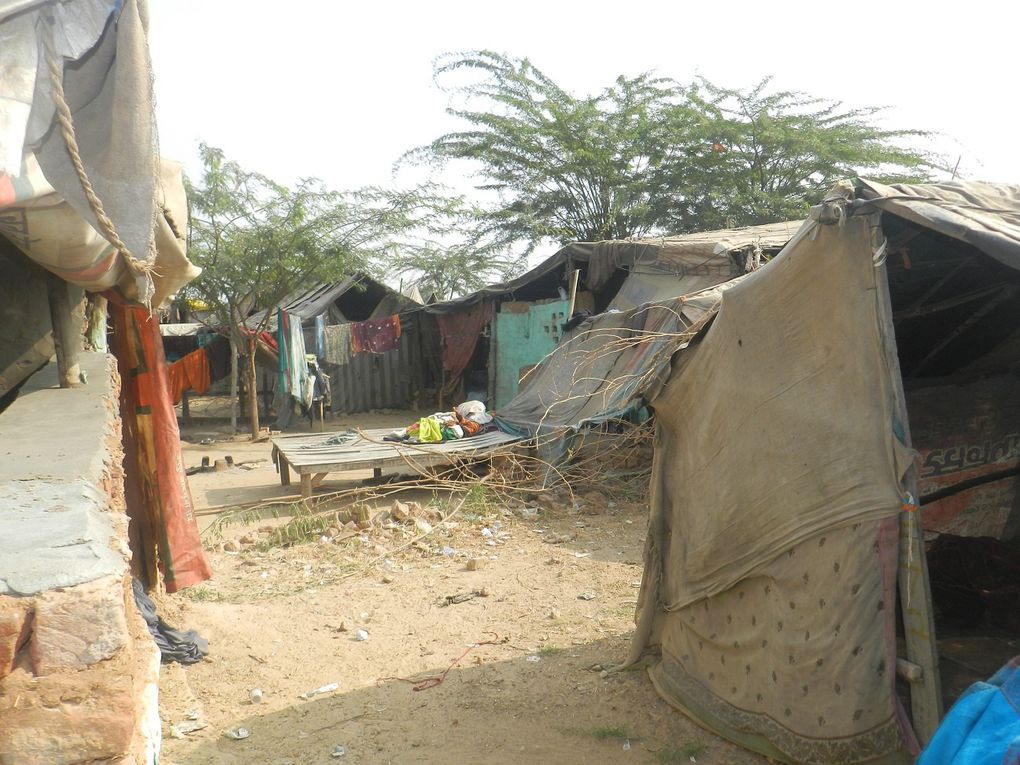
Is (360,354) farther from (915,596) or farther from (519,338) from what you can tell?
(915,596)

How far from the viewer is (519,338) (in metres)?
13.7

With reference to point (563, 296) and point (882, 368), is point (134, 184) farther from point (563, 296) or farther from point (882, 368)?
point (563, 296)

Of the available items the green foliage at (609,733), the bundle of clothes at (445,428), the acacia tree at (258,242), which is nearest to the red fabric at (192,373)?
the acacia tree at (258,242)

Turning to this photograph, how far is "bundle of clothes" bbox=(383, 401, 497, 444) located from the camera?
10188 mm

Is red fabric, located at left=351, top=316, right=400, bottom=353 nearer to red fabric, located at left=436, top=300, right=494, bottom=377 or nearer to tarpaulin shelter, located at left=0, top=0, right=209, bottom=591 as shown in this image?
red fabric, located at left=436, top=300, right=494, bottom=377

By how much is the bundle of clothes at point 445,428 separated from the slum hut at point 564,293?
79 centimetres

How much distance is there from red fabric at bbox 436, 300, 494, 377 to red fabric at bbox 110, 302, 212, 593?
33.7ft

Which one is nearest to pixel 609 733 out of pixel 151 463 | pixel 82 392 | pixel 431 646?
pixel 431 646

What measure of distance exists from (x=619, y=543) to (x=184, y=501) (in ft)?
12.5

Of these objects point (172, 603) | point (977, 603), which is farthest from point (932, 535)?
point (172, 603)

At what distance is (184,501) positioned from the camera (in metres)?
5.36

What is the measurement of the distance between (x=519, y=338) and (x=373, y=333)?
5.06 m

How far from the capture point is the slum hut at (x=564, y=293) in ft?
30.6

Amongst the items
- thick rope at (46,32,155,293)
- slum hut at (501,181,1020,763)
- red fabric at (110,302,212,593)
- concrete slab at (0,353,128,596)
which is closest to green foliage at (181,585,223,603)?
red fabric at (110,302,212,593)
